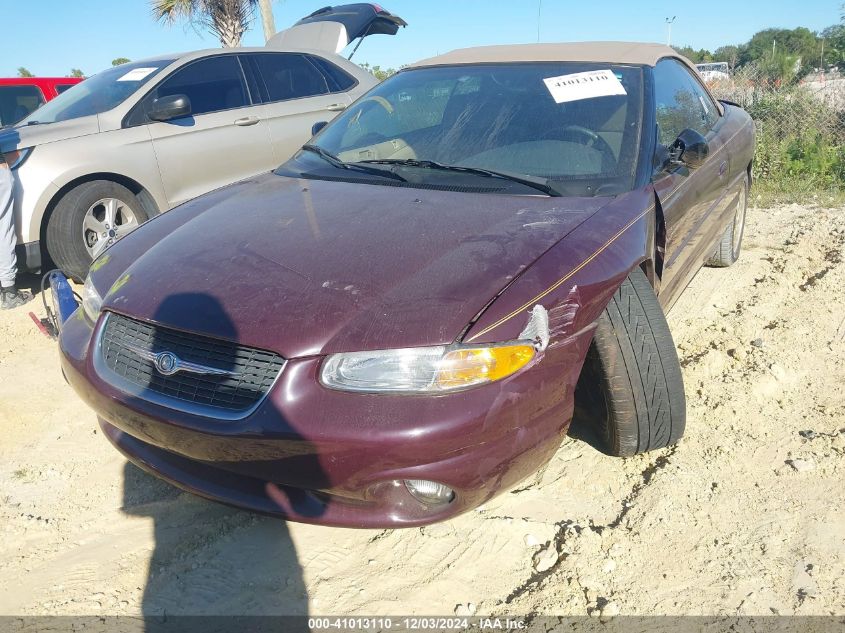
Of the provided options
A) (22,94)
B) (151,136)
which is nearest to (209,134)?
(151,136)

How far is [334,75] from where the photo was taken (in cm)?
639

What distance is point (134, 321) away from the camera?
2.25m

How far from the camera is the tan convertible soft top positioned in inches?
130

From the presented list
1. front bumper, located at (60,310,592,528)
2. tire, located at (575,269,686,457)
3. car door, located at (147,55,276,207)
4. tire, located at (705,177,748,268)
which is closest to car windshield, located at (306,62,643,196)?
tire, located at (575,269,686,457)

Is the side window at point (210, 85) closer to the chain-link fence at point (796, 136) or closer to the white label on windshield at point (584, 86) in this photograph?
the white label on windshield at point (584, 86)

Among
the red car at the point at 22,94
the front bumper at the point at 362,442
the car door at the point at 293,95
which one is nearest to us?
the front bumper at the point at 362,442

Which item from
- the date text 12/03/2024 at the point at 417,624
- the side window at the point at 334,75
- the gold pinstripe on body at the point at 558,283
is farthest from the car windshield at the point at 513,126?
the side window at the point at 334,75

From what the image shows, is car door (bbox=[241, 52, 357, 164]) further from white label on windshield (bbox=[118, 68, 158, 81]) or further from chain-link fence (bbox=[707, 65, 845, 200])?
chain-link fence (bbox=[707, 65, 845, 200])

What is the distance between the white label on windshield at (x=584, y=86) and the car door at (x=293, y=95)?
129 inches

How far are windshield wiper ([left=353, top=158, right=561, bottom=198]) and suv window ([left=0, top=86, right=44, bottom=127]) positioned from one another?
24.9 feet

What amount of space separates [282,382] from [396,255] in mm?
618

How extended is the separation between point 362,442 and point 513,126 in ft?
5.74

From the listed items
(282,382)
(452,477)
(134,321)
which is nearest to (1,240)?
(134,321)

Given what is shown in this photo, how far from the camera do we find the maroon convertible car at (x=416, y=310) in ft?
6.23
